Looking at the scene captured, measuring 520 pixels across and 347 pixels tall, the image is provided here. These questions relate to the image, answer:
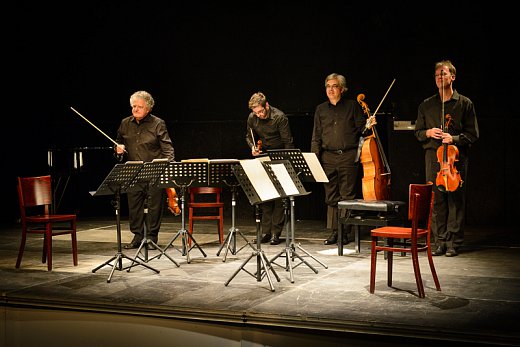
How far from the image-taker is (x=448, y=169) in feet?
20.8

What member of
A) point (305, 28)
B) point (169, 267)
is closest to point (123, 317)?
point (169, 267)

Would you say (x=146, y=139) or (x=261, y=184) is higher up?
(x=146, y=139)

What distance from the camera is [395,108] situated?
342 inches

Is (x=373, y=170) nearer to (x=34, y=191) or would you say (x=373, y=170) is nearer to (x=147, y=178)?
(x=147, y=178)

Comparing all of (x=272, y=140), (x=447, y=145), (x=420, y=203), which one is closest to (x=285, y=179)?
(x=420, y=203)

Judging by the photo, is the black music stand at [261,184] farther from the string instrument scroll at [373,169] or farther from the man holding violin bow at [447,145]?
the man holding violin bow at [447,145]

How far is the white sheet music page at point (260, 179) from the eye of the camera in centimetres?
518

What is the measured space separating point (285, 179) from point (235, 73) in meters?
4.16

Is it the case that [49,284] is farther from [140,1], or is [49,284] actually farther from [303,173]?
[140,1]

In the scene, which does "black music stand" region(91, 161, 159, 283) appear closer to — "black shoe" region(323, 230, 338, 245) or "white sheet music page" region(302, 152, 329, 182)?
"white sheet music page" region(302, 152, 329, 182)

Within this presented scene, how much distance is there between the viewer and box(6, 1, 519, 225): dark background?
8.38 meters

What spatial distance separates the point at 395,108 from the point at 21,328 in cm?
530

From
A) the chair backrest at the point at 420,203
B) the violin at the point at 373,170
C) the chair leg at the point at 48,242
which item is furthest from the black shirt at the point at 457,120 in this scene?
the chair leg at the point at 48,242

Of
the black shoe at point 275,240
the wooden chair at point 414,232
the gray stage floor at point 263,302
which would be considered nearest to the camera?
the gray stage floor at point 263,302
